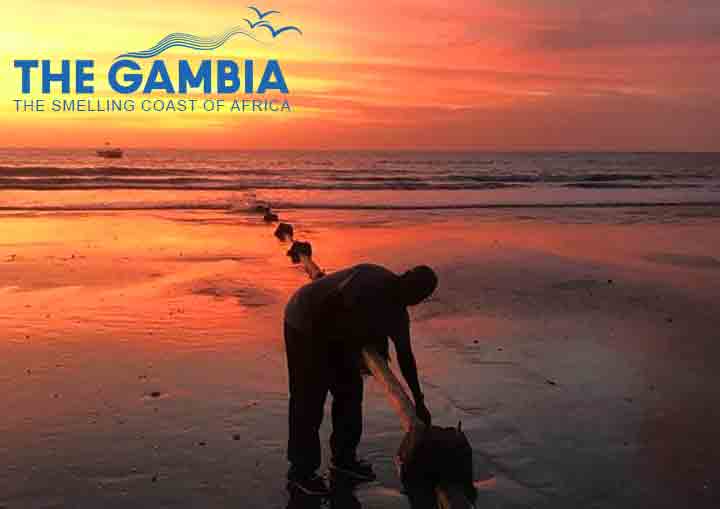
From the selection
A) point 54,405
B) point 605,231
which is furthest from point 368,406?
point 605,231

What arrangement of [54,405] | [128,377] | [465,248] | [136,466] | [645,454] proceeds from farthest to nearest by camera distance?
[465,248]
[128,377]
[54,405]
[645,454]
[136,466]

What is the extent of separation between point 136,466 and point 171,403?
117cm

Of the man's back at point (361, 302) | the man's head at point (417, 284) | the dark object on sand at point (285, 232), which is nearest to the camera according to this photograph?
the man's head at point (417, 284)

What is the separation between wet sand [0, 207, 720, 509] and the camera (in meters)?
4.68

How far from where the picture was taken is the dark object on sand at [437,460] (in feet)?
14.2

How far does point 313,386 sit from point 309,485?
62 centimetres

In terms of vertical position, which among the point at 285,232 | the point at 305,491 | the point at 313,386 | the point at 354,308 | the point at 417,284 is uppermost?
the point at 417,284

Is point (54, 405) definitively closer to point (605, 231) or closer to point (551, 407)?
point (551, 407)

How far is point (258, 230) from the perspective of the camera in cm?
1828

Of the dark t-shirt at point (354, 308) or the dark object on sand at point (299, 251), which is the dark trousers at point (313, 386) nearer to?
the dark t-shirt at point (354, 308)

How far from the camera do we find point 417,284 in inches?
159

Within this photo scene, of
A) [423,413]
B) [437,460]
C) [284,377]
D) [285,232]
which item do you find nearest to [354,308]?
[423,413]

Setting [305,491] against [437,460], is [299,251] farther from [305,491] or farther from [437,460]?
[437,460]

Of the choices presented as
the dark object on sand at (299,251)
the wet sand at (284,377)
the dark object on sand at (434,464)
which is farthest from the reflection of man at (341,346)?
the dark object on sand at (299,251)
